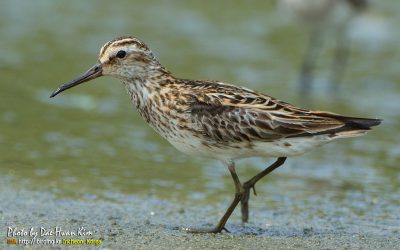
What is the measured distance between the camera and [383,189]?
33.3ft

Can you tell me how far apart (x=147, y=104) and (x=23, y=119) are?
4.65 metres

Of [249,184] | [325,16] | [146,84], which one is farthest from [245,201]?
[325,16]

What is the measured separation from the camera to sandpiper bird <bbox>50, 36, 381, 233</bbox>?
7926mm

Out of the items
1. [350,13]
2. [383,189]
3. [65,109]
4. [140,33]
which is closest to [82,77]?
[383,189]

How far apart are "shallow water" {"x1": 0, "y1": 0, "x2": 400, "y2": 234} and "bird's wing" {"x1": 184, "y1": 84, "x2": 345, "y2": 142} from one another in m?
1.47

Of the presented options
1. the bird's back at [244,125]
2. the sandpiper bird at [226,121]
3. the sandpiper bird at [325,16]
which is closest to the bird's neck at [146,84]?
the sandpiper bird at [226,121]

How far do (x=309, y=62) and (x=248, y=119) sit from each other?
33.0 ft

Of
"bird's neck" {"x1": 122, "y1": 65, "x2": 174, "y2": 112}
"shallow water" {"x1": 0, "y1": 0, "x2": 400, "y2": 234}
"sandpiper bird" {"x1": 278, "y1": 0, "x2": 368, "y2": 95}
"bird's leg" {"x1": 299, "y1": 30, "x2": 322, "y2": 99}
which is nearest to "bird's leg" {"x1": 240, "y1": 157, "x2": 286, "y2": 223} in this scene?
"shallow water" {"x1": 0, "y1": 0, "x2": 400, "y2": 234}

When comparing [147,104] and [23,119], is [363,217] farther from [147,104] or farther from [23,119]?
[23,119]

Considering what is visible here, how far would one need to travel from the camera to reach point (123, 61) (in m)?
8.31

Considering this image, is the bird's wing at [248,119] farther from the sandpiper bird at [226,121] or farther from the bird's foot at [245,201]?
the bird's foot at [245,201]

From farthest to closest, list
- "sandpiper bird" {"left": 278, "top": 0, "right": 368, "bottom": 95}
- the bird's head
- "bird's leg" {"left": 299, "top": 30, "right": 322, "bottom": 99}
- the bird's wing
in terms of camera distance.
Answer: "sandpiper bird" {"left": 278, "top": 0, "right": 368, "bottom": 95} < "bird's leg" {"left": 299, "top": 30, "right": 322, "bottom": 99} < the bird's head < the bird's wing

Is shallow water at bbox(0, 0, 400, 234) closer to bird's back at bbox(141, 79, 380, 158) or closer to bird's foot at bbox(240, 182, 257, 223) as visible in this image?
bird's foot at bbox(240, 182, 257, 223)

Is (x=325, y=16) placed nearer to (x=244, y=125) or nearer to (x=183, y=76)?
(x=183, y=76)
